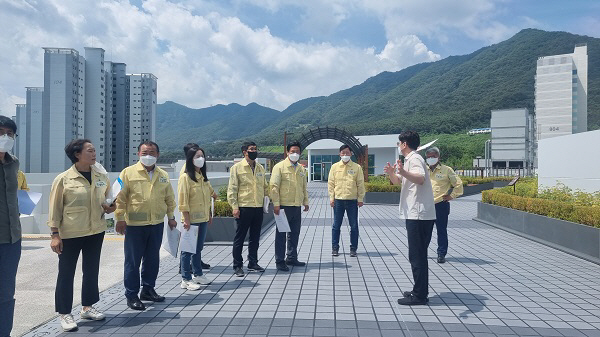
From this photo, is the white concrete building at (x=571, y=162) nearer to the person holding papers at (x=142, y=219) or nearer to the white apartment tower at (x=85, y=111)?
the person holding papers at (x=142, y=219)

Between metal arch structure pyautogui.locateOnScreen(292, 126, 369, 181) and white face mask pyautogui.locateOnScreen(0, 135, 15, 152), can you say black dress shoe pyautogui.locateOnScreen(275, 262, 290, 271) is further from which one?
metal arch structure pyautogui.locateOnScreen(292, 126, 369, 181)

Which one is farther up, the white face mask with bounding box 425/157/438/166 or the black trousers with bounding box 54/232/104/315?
the white face mask with bounding box 425/157/438/166

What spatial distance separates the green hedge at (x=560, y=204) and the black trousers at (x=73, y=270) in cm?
701

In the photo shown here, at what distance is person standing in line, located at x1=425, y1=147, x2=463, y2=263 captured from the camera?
6730 mm

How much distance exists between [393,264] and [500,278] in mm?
1511

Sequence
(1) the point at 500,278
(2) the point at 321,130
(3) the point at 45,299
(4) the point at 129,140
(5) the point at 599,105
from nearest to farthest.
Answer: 1. (3) the point at 45,299
2. (1) the point at 500,278
3. (2) the point at 321,130
4. (4) the point at 129,140
5. (5) the point at 599,105

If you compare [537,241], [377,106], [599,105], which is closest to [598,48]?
[599,105]

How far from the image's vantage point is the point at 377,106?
128 metres

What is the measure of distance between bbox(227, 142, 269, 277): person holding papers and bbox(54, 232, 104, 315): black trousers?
6.62 feet

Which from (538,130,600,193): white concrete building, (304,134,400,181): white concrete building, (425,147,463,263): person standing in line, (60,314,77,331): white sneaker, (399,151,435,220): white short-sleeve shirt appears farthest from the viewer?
(304,134,400,181): white concrete building

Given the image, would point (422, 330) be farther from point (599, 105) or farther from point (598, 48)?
point (598, 48)

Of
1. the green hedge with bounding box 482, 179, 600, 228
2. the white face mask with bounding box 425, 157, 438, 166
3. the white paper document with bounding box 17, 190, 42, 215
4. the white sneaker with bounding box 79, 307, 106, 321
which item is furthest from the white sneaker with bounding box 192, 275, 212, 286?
the green hedge with bounding box 482, 179, 600, 228

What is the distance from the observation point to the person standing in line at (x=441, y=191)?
6.73 meters

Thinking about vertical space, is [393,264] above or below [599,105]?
below
